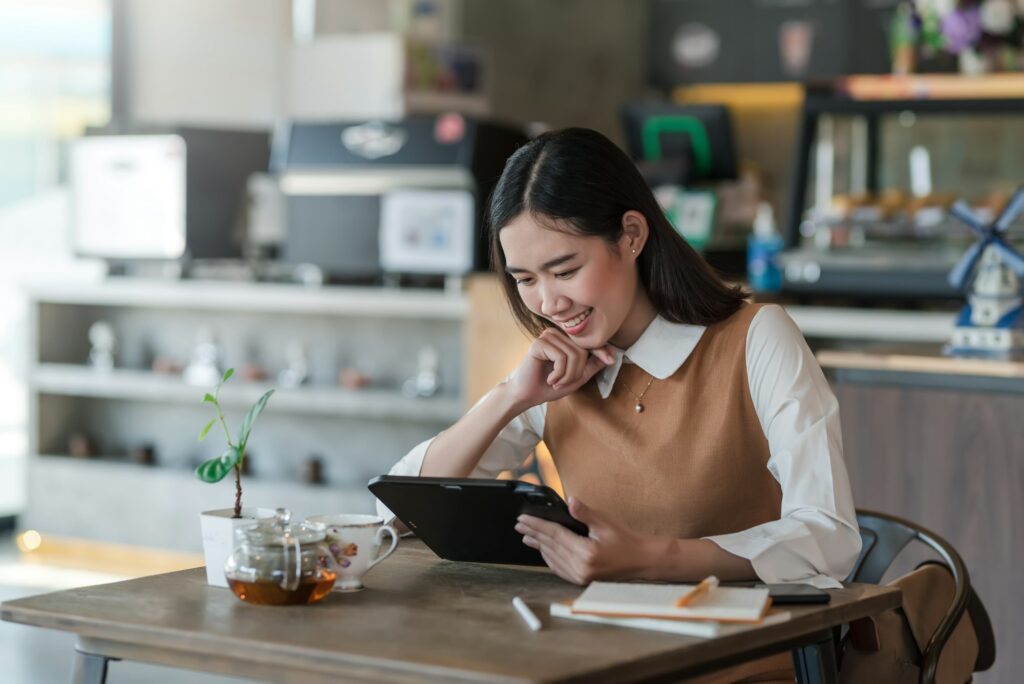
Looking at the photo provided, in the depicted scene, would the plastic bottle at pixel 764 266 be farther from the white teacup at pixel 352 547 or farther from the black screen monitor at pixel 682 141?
the white teacup at pixel 352 547

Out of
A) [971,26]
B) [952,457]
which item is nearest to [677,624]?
[952,457]

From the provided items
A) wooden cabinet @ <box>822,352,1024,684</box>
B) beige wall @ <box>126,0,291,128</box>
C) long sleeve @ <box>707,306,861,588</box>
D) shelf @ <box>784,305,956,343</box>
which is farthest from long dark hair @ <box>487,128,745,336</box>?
beige wall @ <box>126,0,291,128</box>

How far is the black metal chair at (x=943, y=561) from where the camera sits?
190 cm

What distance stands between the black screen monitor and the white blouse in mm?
3332

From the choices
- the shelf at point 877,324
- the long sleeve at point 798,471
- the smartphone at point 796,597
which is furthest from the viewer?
the shelf at point 877,324

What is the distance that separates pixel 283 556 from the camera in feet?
5.03

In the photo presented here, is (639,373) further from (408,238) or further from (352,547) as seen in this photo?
(408,238)

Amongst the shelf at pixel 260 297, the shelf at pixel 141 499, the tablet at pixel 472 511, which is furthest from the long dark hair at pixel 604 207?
the shelf at pixel 141 499

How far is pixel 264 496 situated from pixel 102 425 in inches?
39.6

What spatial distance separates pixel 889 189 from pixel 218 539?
3.50 meters

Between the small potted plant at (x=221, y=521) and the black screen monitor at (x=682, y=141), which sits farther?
the black screen monitor at (x=682, y=141)

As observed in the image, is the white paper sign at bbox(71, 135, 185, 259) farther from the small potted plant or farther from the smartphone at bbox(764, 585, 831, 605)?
the smartphone at bbox(764, 585, 831, 605)

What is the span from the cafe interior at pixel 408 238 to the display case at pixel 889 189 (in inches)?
0.5

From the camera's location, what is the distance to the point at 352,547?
5.36 ft
